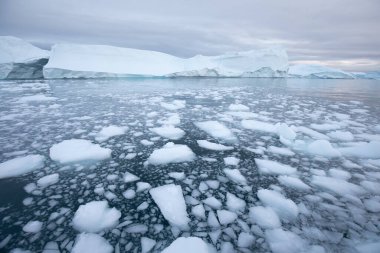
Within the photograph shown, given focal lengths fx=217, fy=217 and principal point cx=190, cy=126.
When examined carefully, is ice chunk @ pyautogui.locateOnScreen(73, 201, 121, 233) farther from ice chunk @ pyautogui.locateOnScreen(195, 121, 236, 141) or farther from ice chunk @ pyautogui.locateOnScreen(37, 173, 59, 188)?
ice chunk @ pyautogui.locateOnScreen(195, 121, 236, 141)

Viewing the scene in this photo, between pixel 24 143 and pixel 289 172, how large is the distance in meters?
2.95

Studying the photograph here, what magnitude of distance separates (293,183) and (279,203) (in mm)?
370

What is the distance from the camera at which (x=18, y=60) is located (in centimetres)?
1500

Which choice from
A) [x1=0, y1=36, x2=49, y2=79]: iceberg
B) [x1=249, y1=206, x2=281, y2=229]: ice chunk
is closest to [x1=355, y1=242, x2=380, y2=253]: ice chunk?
[x1=249, y1=206, x2=281, y2=229]: ice chunk

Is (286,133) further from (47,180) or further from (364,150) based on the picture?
(47,180)

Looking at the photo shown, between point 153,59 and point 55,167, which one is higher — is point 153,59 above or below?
above

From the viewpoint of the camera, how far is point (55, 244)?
3.83 ft

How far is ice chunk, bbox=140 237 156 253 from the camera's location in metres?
1.15

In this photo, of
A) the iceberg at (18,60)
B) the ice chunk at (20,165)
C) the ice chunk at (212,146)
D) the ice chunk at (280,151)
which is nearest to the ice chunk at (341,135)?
the ice chunk at (280,151)

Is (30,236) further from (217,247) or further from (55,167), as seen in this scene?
(217,247)

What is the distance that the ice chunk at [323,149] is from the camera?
244cm

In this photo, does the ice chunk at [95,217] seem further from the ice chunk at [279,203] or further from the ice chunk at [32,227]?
the ice chunk at [279,203]

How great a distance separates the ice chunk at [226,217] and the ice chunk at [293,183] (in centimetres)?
65

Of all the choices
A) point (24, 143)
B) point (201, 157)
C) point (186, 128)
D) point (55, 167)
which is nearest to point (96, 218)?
point (55, 167)
